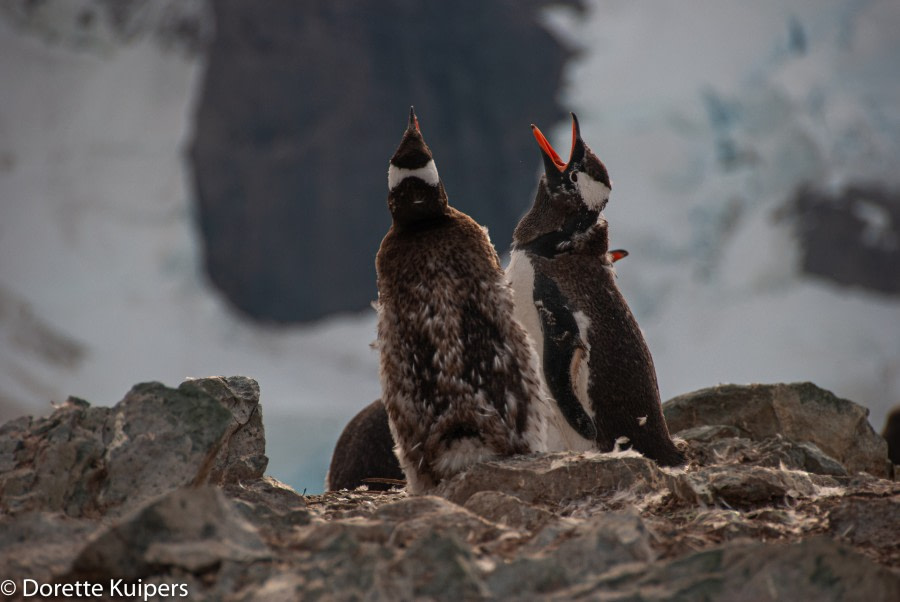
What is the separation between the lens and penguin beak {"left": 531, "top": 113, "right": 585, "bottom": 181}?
6.50 meters

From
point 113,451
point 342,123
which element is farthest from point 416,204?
point 342,123

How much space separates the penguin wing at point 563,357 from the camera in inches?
224

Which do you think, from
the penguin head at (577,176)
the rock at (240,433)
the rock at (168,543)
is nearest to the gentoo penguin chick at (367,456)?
the rock at (240,433)

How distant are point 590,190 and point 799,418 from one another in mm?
2726

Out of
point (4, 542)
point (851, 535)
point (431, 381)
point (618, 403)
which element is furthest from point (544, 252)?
point (4, 542)

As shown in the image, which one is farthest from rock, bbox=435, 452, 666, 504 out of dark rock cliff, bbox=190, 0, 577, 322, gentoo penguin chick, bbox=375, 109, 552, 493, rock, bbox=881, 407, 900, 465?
dark rock cliff, bbox=190, 0, 577, 322

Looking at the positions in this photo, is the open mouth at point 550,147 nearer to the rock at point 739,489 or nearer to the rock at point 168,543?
the rock at point 739,489

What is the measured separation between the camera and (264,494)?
421 cm

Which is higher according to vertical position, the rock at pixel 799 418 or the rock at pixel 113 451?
the rock at pixel 799 418

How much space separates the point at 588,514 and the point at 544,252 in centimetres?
291

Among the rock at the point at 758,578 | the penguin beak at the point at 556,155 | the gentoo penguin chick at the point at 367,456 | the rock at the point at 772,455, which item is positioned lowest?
the rock at the point at 758,578

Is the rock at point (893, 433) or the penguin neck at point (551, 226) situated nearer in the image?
the penguin neck at point (551, 226)

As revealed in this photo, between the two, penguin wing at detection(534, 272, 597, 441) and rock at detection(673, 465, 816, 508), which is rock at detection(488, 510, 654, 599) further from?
penguin wing at detection(534, 272, 597, 441)

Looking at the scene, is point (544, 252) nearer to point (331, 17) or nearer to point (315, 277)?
point (315, 277)
